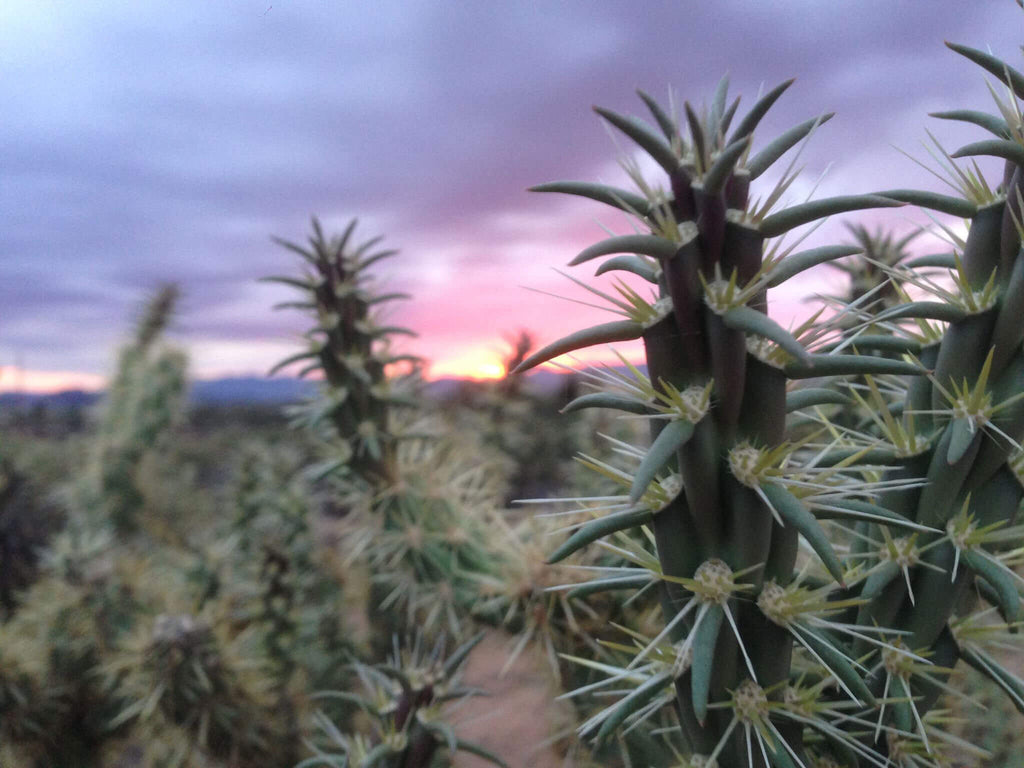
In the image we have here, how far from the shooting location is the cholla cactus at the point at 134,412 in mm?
3043

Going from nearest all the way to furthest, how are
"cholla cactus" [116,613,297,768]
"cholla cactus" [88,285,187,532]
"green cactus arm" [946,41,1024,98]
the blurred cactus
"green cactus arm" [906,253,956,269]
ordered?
"green cactus arm" [946,41,1024,98] < "green cactus arm" [906,253,956,269] < "cholla cactus" [116,613,297,768] < the blurred cactus < "cholla cactus" [88,285,187,532]

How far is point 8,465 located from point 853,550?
2571 millimetres

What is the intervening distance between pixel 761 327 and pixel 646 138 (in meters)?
0.20

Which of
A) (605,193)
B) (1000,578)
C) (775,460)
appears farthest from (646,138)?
(1000,578)

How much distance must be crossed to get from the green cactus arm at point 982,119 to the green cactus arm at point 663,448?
0.53 meters

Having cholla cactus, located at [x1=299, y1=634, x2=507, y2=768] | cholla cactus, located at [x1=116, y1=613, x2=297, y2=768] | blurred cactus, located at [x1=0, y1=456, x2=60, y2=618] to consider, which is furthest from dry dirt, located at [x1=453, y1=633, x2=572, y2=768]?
blurred cactus, located at [x1=0, y1=456, x2=60, y2=618]

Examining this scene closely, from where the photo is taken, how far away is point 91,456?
314cm

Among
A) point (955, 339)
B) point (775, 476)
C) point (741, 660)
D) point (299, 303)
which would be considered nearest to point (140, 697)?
point (299, 303)

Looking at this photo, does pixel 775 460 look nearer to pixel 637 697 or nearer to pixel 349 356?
pixel 637 697

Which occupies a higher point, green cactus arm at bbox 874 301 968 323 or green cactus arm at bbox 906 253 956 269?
green cactus arm at bbox 906 253 956 269

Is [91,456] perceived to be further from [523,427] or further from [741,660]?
[741,660]

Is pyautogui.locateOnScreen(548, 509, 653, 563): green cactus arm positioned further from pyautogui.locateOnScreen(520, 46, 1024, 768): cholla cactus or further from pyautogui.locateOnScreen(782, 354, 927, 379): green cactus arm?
pyautogui.locateOnScreen(782, 354, 927, 379): green cactus arm

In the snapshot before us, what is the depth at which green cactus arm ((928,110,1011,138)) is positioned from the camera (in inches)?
32.7

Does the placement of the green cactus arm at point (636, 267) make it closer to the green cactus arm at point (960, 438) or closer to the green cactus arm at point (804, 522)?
the green cactus arm at point (804, 522)
